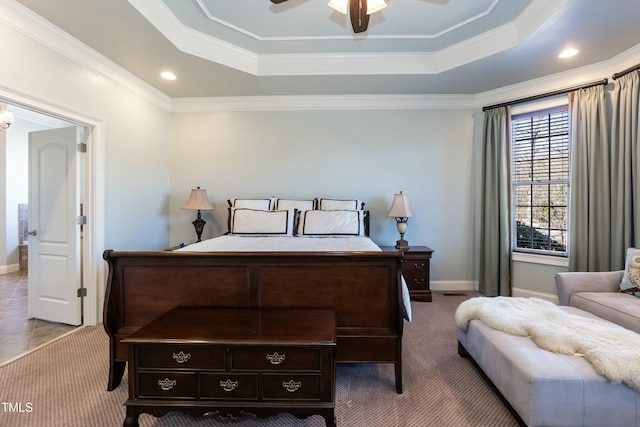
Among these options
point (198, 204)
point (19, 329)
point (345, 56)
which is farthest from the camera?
point (198, 204)

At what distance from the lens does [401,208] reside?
11.4ft

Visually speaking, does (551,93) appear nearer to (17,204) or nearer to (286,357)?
(286,357)

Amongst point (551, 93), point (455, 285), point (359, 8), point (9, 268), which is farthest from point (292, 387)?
point (9, 268)

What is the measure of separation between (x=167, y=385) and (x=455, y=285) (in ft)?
11.7

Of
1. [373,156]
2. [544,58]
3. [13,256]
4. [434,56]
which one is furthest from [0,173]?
[544,58]

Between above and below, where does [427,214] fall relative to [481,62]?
below

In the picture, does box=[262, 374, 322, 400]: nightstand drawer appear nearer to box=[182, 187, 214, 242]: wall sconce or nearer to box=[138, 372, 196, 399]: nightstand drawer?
box=[138, 372, 196, 399]: nightstand drawer

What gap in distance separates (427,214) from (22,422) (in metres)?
4.03

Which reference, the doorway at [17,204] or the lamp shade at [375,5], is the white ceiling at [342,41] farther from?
the doorway at [17,204]

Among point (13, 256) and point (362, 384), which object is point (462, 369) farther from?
point (13, 256)

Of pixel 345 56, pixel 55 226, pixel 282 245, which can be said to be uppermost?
pixel 345 56

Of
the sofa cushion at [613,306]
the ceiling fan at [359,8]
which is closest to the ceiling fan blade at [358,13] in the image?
the ceiling fan at [359,8]

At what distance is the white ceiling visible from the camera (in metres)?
2.29

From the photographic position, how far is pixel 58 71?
2400mm
